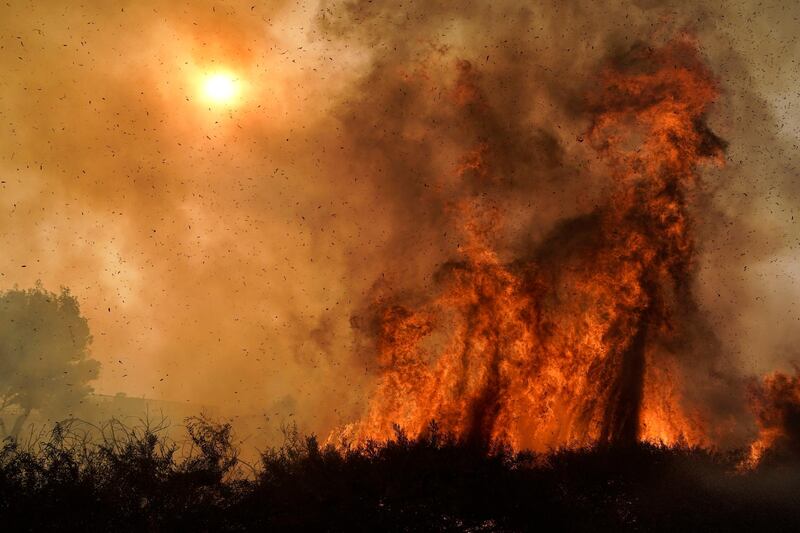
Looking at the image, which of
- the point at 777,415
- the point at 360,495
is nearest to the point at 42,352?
the point at 360,495

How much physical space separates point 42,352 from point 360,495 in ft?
134

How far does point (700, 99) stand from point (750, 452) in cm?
1167

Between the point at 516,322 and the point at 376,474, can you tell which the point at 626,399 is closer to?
the point at 516,322

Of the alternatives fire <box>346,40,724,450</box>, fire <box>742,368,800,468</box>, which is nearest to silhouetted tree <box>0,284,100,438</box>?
fire <box>346,40,724,450</box>

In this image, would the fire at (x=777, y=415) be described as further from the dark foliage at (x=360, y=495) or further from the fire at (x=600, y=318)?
the dark foliage at (x=360, y=495)

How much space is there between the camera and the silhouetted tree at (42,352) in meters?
38.8

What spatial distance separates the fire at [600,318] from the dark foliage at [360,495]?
5700 millimetres

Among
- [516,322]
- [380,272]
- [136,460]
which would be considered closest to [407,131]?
[380,272]

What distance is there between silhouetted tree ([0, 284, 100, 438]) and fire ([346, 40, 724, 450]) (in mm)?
33529

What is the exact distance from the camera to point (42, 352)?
39906 mm

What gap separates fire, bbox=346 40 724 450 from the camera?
56.9 feet

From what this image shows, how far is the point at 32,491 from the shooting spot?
8422 millimetres

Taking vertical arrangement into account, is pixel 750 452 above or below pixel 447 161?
below

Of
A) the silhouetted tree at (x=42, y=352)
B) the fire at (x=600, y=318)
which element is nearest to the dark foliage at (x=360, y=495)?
the fire at (x=600, y=318)
